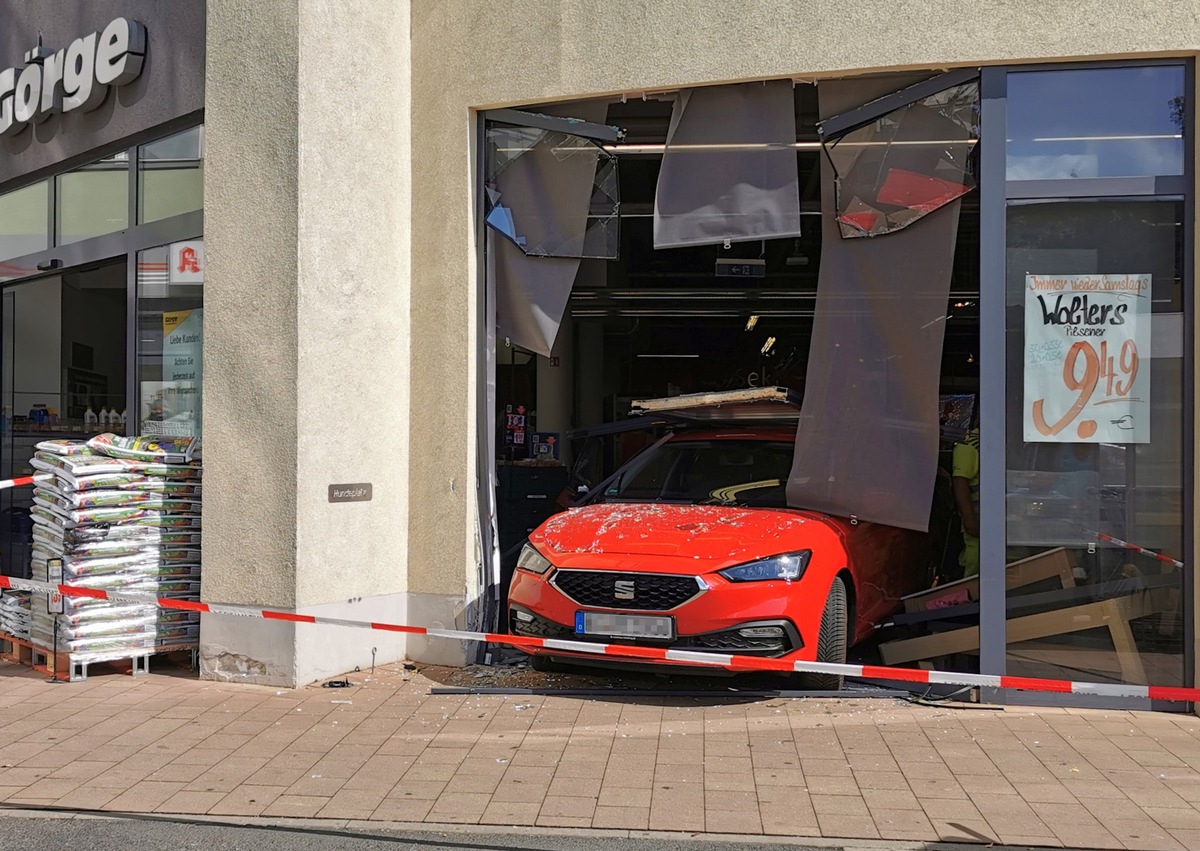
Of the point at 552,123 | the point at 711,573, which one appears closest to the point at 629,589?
the point at 711,573

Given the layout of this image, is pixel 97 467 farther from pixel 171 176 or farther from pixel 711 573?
pixel 711 573

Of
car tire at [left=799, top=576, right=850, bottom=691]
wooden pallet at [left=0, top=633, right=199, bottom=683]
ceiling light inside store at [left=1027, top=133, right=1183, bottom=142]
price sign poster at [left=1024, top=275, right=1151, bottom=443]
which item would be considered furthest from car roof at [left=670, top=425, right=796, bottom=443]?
wooden pallet at [left=0, top=633, right=199, bottom=683]

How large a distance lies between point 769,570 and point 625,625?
879 millimetres

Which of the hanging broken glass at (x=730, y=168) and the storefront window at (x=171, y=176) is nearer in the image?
the hanging broken glass at (x=730, y=168)

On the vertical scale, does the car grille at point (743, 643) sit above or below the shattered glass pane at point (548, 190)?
below

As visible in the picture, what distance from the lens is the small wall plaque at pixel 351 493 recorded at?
7.45 meters

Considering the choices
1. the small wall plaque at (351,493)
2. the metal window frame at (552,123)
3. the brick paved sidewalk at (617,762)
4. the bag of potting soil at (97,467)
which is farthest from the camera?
the metal window frame at (552,123)

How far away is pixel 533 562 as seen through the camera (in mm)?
6922

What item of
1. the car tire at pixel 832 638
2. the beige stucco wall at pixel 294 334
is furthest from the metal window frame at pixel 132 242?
the car tire at pixel 832 638

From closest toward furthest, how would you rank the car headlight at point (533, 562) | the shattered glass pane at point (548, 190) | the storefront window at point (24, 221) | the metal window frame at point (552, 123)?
the car headlight at point (533, 562), the metal window frame at point (552, 123), the shattered glass pane at point (548, 190), the storefront window at point (24, 221)

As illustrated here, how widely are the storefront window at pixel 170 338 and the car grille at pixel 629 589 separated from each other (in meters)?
3.45

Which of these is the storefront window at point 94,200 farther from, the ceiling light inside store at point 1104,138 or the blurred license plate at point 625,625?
the ceiling light inside store at point 1104,138

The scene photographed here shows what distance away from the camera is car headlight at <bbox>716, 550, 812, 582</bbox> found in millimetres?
6355

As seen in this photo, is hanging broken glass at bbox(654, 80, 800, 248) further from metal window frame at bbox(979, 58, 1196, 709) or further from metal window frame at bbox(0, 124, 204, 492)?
metal window frame at bbox(0, 124, 204, 492)
